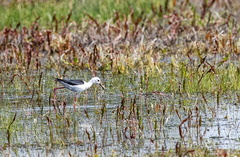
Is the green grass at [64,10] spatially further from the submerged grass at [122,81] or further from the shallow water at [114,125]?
the shallow water at [114,125]

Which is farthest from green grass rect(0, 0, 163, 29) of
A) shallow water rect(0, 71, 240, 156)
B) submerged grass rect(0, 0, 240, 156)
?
shallow water rect(0, 71, 240, 156)

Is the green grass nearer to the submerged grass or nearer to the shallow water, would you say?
the submerged grass

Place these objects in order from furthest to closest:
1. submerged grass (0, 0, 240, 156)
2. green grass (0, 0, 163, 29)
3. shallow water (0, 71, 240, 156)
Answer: green grass (0, 0, 163, 29) → submerged grass (0, 0, 240, 156) → shallow water (0, 71, 240, 156)

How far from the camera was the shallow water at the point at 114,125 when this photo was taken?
20.5 ft

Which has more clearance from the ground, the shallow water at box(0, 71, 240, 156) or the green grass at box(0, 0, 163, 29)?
the green grass at box(0, 0, 163, 29)

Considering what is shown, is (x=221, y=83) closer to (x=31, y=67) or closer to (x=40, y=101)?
(x=40, y=101)

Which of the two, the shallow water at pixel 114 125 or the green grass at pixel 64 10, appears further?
the green grass at pixel 64 10

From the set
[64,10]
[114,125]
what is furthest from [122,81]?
[64,10]

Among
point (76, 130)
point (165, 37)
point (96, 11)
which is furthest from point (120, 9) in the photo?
point (76, 130)

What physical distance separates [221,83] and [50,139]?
2.97 meters

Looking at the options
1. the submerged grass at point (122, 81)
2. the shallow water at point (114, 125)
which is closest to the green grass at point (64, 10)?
the submerged grass at point (122, 81)

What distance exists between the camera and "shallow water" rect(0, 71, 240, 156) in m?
6.25

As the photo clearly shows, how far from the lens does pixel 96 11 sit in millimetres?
16172

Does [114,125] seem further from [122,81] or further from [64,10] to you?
[64,10]
